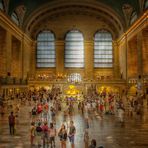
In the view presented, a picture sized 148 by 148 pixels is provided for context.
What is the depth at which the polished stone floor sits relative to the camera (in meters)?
16.7

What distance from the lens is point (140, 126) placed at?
22297 millimetres

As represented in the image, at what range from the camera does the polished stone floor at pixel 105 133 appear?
1666cm

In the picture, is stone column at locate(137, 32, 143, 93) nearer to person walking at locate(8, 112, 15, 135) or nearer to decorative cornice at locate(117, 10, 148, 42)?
decorative cornice at locate(117, 10, 148, 42)

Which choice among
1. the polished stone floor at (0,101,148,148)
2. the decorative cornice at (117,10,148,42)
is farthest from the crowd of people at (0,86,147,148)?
the decorative cornice at (117,10,148,42)

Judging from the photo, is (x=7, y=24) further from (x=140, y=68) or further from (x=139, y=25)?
(x=140, y=68)

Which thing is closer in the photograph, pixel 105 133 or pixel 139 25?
pixel 105 133

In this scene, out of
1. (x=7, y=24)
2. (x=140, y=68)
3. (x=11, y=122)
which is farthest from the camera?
(x=140, y=68)

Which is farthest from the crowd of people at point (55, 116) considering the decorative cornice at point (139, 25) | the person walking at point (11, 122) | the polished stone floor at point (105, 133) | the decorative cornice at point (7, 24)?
the decorative cornice at point (139, 25)

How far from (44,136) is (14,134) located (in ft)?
14.5

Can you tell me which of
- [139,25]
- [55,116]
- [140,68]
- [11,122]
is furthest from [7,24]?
[11,122]

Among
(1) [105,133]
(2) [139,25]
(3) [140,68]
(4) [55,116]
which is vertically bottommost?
(1) [105,133]

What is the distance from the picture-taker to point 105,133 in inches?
775

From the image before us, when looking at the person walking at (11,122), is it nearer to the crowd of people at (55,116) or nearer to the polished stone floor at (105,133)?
the crowd of people at (55,116)

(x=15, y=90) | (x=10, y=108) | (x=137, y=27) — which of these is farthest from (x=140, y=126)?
(x=15, y=90)
